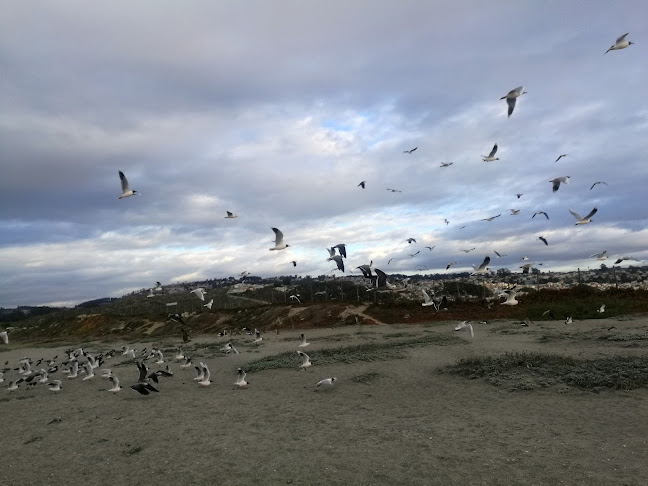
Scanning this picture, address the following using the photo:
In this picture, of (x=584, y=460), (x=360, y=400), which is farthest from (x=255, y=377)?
(x=584, y=460)

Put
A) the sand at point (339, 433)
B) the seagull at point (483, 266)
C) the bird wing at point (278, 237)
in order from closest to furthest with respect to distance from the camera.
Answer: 1. the sand at point (339, 433)
2. the bird wing at point (278, 237)
3. the seagull at point (483, 266)

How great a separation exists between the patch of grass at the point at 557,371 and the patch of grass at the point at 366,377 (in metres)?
2.62

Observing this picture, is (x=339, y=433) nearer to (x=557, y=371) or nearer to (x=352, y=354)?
(x=557, y=371)

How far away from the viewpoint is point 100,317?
3068 inches

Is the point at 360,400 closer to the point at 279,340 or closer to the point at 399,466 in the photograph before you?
the point at 399,466

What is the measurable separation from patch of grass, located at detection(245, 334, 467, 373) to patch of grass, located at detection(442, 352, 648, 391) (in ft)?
17.1

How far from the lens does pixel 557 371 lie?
15.2m

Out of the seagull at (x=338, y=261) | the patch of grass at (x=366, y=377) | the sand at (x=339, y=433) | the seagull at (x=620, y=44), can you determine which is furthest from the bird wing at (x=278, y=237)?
the seagull at (x=620, y=44)

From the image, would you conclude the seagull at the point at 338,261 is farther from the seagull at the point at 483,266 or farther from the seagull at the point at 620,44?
the seagull at the point at 620,44

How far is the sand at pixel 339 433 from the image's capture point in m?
8.51

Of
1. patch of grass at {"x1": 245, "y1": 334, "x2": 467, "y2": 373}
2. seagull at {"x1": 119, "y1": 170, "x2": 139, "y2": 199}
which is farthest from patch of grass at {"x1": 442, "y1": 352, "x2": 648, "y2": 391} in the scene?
seagull at {"x1": 119, "y1": 170, "x2": 139, "y2": 199}

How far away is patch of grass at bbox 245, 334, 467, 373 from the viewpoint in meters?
22.1

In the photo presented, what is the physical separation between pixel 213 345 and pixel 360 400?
26101 mm

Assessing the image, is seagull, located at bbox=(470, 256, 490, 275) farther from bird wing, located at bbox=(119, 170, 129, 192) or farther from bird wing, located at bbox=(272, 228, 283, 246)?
bird wing, located at bbox=(119, 170, 129, 192)
